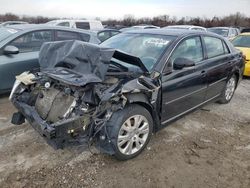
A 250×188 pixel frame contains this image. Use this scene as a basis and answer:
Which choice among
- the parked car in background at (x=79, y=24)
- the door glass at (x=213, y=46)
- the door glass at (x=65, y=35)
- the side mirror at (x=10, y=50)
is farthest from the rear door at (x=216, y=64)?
the parked car in background at (x=79, y=24)

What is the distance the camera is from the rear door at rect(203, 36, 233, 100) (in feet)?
14.7

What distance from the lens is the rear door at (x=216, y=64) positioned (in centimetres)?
448

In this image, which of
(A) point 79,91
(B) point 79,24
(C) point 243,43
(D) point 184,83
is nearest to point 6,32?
(A) point 79,91

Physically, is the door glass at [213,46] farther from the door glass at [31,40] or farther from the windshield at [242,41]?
the windshield at [242,41]

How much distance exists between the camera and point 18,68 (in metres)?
5.16

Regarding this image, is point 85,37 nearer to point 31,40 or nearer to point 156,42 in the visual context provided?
point 31,40

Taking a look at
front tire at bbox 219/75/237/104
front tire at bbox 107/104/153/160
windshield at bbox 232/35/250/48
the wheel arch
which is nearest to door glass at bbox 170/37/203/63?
the wheel arch

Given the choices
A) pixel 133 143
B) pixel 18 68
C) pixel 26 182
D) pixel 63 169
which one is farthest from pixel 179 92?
pixel 18 68

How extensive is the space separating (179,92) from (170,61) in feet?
1.67

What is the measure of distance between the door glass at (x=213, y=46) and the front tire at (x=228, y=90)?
2.72 ft

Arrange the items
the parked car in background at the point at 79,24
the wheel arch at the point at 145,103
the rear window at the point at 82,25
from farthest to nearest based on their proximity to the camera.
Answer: the rear window at the point at 82,25
the parked car in background at the point at 79,24
the wheel arch at the point at 145,103

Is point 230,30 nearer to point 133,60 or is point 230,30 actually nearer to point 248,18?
point 133,60

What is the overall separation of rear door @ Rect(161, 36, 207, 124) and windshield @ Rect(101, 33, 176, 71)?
21cm

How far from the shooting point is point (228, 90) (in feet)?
18.3
